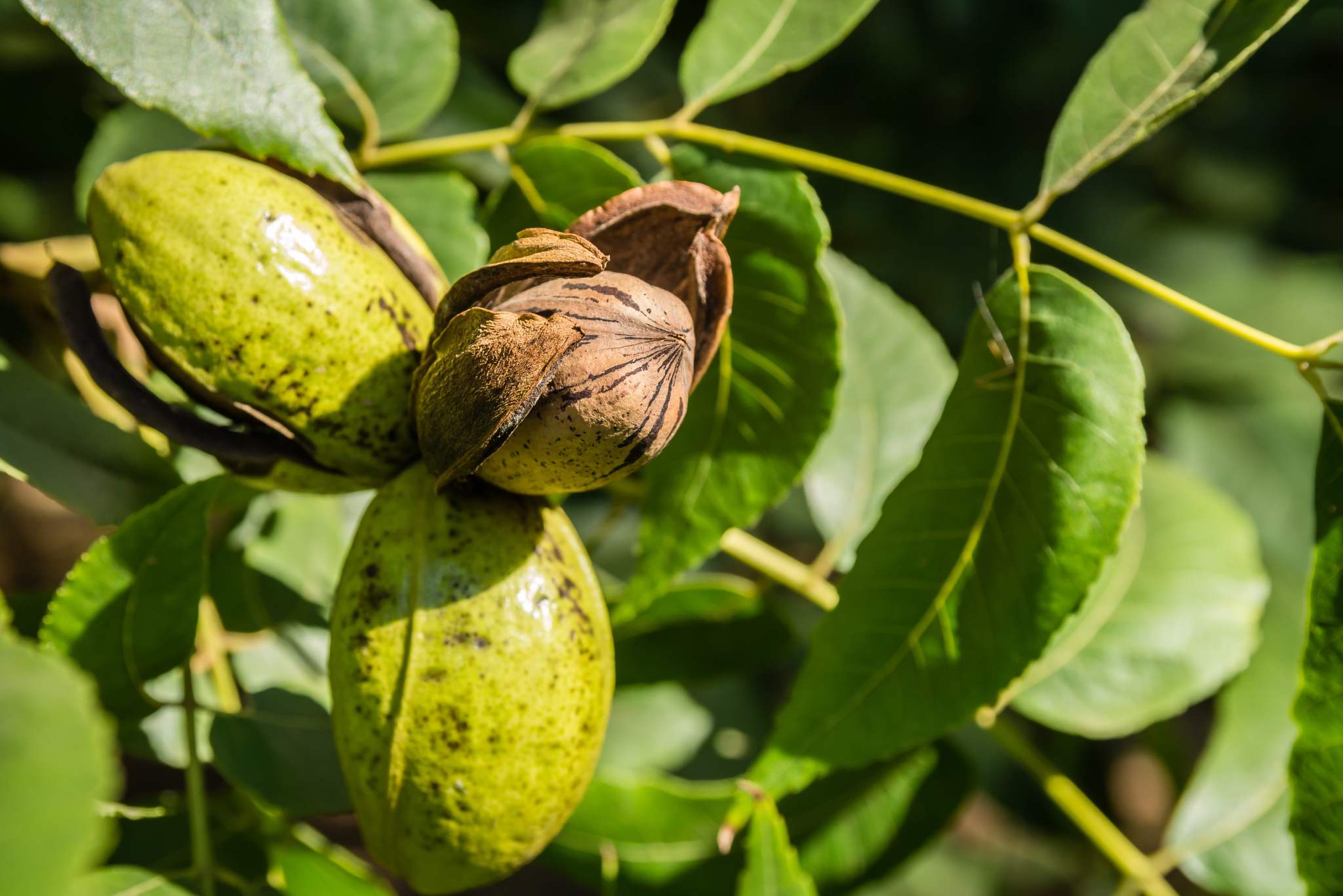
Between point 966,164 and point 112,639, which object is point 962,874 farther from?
point 112,639

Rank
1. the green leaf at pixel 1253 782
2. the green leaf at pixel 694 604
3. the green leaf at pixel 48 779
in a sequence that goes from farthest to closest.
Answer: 1. the green leaf at pixel 1253 782
2. the green leaf at pixel 694 604
3. the green leaf at pixel 48 779

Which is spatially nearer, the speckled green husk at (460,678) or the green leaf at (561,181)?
the speckled green husk at (460,678)

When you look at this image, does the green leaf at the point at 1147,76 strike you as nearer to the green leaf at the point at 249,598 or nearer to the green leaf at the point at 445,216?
the green leaf at the point at 445,216

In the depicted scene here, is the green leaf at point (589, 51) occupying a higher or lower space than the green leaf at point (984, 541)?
higher

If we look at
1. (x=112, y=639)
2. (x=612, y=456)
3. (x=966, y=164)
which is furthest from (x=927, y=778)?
(x=966, y=164)

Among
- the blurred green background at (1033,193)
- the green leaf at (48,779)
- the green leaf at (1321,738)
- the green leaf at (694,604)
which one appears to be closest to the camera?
the green leaf at (48,779)

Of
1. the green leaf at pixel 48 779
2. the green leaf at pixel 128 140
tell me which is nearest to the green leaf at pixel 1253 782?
the green leaf at pixel 48 779

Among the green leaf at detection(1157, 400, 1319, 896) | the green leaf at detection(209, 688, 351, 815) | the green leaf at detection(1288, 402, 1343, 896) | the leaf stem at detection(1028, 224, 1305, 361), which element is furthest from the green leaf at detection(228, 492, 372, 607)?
the green leaf at detection(1157, 400, 1319, 896)
